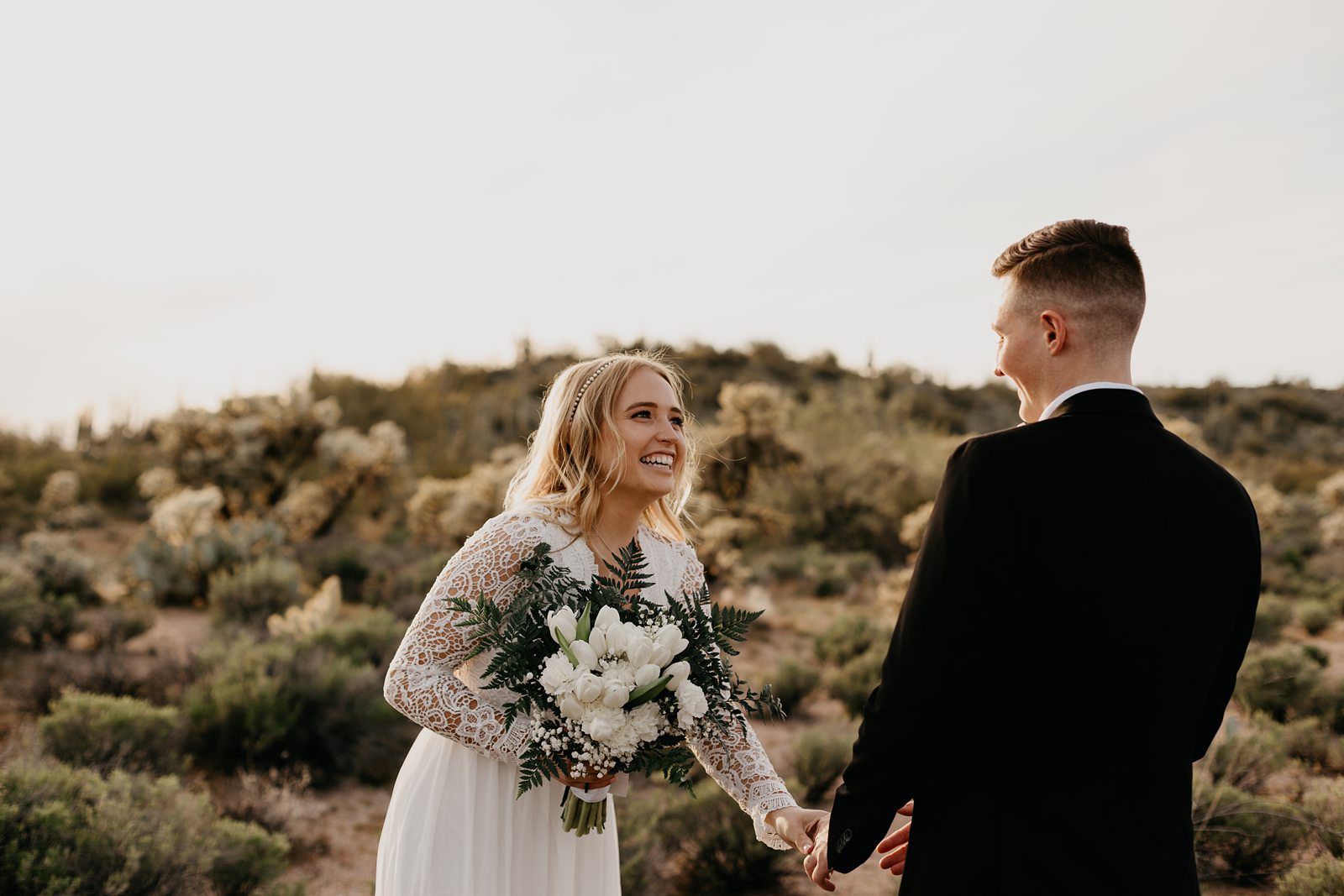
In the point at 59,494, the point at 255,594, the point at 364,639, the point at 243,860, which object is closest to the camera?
the point at 243,860

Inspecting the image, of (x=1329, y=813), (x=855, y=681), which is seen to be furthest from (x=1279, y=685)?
(x=855, y=681)

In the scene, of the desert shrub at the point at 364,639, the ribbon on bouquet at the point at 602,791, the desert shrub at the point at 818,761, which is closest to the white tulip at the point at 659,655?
the ribbon on bouquet at the point at 602,791

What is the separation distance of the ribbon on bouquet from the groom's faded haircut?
154cm

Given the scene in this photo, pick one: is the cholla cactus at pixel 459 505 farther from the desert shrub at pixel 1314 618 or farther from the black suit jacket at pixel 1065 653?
the black suit jacket at pixel 1065 653

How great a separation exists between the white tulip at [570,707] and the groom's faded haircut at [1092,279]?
1.38 m

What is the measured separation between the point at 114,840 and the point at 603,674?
3397mm

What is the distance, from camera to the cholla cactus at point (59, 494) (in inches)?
801

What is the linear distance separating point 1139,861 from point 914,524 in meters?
11.5

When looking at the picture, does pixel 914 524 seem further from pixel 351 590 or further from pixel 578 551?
pixel 578 551

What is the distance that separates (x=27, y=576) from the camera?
33.7 feet

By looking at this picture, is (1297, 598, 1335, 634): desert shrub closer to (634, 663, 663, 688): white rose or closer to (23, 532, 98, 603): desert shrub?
(634, 663, 663, 688): white rose

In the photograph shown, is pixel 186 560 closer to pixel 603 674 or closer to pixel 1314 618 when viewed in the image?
pixel 603 674

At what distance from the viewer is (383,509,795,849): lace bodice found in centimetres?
228

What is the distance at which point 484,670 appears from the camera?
243 cm
